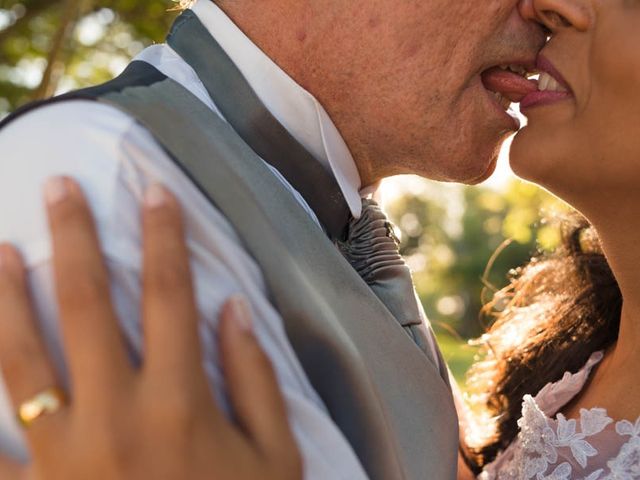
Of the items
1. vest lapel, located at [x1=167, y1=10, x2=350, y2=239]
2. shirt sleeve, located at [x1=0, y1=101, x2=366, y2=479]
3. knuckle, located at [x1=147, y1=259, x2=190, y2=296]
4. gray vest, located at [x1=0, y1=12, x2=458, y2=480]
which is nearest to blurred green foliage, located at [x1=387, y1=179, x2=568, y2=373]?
vest lapel, located at [x1=167, y1=10, x2=350, y2=239]

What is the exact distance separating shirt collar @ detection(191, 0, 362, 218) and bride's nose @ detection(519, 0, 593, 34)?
65 cm

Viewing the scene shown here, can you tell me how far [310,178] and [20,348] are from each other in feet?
3.19

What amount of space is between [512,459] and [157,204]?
171cm

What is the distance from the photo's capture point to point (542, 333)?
10.4 ft

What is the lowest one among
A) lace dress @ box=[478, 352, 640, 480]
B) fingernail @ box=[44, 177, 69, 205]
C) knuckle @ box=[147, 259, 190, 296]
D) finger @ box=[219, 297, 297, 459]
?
lace dress @ box=[478, 352, 640, 480]

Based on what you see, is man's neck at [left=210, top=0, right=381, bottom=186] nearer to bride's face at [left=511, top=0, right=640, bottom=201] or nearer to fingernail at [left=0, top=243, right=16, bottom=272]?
bride's face at [left=511, top=0, right=640, bottom=201]

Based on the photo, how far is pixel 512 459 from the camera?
9.20 ft

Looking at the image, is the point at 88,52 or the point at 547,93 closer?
the point at 547,93

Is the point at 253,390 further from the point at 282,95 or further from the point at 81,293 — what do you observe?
the point at 282,95

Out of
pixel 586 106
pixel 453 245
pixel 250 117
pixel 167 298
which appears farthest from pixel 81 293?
pixel 453 245

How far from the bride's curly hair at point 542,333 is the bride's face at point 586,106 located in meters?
0.70

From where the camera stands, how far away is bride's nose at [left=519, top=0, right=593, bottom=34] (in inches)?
94.6

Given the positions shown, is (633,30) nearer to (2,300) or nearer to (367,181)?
(367,181)

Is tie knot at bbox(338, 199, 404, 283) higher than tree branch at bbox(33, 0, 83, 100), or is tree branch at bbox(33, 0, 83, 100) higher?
tree branch at bbox(33, 0, 83, 100)
